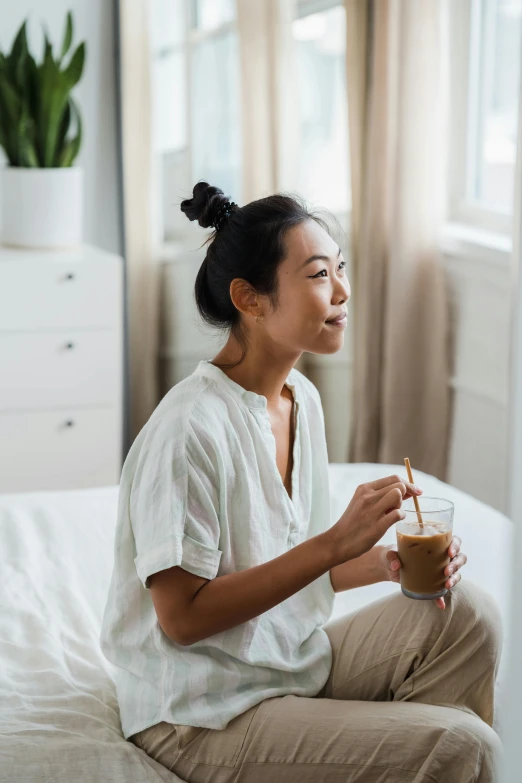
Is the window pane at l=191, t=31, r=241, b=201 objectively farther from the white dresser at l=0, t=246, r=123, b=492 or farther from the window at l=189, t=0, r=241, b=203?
the white dresser at l=0, t=246, r=123, b=492

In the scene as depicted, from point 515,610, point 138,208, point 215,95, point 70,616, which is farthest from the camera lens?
point 138,208

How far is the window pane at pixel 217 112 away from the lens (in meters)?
3.41

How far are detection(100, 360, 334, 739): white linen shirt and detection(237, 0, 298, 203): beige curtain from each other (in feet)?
6.40

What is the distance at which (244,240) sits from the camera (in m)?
1.35

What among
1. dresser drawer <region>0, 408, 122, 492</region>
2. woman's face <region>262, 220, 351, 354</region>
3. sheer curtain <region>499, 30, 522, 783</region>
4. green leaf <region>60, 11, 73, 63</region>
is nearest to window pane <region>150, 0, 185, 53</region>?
green leaf <region>60, 11, 73, 63</region>

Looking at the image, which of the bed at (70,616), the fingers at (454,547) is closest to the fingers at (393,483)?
the fingers at (454,547)

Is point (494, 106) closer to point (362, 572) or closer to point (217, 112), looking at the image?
point (217, 112)

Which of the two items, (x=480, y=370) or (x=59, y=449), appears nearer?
(x=480, y=370)

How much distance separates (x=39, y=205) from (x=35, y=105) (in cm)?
32

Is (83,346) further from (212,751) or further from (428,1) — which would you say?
(212,751)

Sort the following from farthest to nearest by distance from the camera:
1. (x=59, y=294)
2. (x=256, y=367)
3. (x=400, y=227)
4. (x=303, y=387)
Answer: (x=59, y=294), (x=400, y=227), (x=303, y=387), (x=256, y=367)

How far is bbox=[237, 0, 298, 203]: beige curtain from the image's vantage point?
3.11 metres

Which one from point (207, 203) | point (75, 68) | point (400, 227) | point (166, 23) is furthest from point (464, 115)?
point (207, 203)

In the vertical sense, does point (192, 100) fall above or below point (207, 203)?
above
